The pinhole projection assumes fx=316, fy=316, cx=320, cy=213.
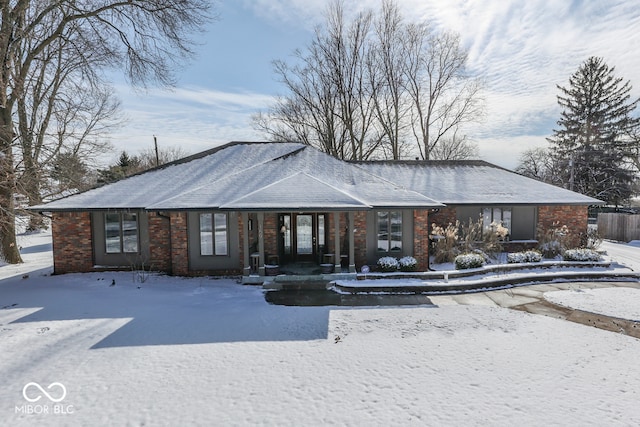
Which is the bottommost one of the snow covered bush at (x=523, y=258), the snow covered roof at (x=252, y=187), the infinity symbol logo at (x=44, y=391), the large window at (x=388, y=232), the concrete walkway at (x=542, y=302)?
the concrete walkway at (x=542, y=302)

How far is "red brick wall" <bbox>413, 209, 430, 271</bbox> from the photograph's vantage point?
1084cm

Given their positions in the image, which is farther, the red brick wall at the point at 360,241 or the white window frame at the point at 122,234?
the white window frame at the point at 122,234

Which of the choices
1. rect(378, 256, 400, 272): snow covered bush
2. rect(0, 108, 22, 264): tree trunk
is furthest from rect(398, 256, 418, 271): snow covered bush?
rect(0, 108, 22, 264): tree trunk

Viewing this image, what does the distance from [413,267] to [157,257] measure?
892 cm

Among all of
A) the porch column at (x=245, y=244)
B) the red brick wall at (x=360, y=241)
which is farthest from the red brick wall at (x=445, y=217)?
the porch column at (x=245, y=244)

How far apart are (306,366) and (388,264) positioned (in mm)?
5779

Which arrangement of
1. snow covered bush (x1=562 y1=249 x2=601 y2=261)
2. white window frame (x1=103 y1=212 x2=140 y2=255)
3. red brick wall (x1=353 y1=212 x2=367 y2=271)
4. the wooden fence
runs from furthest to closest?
the wooden fence
white window frame (x1=103 y1=212 x2=140 y2=255)
snow covered bush (x1=562 y1=249 x2=601 y2=261)
red brick wall (x1=353 y1=212 x2=367 y2=271)

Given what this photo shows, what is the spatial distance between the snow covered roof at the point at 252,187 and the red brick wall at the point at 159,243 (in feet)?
2.80

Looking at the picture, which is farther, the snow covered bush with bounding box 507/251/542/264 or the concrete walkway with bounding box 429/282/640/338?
the snow covered bush with bounding box 507/251/542/264

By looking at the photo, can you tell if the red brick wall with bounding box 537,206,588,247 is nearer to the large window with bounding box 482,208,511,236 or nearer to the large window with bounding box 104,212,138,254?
the large window with bounding box 482,208,511,236

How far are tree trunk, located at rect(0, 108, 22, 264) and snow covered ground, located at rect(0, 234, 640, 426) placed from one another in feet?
12.7

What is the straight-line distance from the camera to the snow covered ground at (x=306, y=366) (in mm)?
3955

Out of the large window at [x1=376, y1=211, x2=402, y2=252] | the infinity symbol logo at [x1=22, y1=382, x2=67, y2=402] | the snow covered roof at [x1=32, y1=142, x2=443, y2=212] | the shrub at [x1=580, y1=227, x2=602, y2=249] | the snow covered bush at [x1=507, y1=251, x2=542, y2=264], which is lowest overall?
the infinity symbol logo at [x1=22, y1=382, x2=67, y2=402]

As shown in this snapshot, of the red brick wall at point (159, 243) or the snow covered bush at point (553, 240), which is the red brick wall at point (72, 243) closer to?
the red brick wall at point (159, 243)
